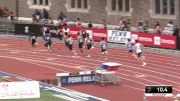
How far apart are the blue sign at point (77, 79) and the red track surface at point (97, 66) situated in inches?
11.9

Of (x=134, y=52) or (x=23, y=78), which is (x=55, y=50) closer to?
(x=134, y=52)

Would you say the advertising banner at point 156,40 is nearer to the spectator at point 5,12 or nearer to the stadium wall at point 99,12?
the stadium wall at point 99,12

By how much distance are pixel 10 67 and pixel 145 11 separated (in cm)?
1378

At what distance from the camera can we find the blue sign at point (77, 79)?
27.2 metres

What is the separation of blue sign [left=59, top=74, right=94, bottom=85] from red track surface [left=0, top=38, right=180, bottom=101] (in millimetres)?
302

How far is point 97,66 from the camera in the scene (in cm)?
3275

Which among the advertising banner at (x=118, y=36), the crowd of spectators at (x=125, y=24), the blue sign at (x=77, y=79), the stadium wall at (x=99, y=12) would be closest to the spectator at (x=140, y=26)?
the crowd of spectators at (x=125, y=24)

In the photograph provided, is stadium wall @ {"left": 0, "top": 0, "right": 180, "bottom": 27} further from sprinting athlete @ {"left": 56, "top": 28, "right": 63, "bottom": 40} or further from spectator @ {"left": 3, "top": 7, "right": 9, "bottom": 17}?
sprinting athlete @ {"left": 56, "top": 28, "right": 63, "bottom": 40}

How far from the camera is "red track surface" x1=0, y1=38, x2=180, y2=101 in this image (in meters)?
26.1

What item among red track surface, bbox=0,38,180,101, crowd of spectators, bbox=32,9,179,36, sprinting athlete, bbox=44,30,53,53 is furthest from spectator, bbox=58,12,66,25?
sprinting athlete, bbox=44,30,53,53

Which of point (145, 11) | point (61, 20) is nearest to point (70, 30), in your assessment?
point (61, 20)

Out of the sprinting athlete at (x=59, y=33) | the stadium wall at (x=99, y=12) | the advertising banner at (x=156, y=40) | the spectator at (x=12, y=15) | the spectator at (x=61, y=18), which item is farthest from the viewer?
the spectator at (x=12, y=15)

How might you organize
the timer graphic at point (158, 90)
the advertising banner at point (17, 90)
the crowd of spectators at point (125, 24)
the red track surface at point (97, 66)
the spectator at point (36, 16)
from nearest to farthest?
the timer graphic at point (158, 90), the advertising banner at point (17, 90), the red track surface at point (97, 66), the crowd of spectators at point (125, 24), the spectator at point (36, 16)

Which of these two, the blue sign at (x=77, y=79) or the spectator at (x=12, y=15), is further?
the spectator at (x=12, y=15)
